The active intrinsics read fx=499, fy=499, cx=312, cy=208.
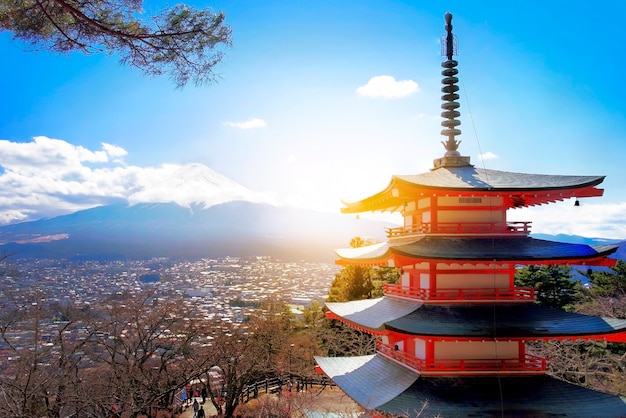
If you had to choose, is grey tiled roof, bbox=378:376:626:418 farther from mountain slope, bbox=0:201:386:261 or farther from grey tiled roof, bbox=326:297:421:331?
mountain slope, bbox=0:201:386:261

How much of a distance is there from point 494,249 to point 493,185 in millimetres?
1544

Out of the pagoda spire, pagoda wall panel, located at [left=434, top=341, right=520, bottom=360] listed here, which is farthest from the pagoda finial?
pagoda wall panel, located at [left=434, top=341, right=520, bottom=360]

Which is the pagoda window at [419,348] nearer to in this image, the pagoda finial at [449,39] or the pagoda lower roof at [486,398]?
the pagoda lower roof at [486,398]

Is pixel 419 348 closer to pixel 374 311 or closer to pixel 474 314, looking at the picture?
pixel 474 314

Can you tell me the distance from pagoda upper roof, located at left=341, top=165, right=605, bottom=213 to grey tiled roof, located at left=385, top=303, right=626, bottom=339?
2.73m

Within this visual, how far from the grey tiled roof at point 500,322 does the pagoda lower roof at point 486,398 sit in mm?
1226

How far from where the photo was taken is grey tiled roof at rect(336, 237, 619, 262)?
11.3 metres

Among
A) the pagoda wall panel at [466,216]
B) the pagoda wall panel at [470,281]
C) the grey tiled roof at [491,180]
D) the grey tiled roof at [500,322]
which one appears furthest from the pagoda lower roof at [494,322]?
the grey tiled roof at [491,180]

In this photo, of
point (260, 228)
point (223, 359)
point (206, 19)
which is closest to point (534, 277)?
point (223, 359)

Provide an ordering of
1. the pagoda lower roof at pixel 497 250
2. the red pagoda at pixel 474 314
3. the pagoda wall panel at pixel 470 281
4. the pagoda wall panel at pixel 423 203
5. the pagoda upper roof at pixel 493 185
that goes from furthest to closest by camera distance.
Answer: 1. the pagoda wall panel at pixel 423 203
2. the pagoda wall panel at pixel 470 281
3. the pagoda upper roof at pixel 493 185
4. the pagoda lower roof at pixel 497 250
5. the red pagoda at pixel 474 314

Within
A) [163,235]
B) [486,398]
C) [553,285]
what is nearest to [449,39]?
[486,398]

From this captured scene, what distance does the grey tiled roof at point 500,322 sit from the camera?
432 inches

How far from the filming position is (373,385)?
1235 cm

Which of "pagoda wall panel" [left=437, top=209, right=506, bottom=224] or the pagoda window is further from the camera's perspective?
"pagoda wall panel" [left=437, top=209, right=506, bottom=224]
